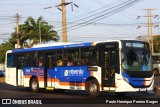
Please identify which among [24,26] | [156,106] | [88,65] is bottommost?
[156,106]

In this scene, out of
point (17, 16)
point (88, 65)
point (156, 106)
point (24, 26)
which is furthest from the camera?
point (24, 26)

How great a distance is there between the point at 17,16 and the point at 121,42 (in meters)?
49.5

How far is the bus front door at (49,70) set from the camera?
79.8ft

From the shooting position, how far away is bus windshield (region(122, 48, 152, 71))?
19859 millimetres

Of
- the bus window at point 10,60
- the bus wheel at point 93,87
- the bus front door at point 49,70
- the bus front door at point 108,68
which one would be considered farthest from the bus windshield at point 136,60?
the bus window at point 10,60

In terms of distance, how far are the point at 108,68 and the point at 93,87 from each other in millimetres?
1427

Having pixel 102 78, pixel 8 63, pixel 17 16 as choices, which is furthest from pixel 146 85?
pixel 17 16

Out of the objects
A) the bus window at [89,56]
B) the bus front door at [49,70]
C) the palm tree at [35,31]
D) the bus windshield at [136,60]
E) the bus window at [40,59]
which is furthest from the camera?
the palm tree at [35,31]

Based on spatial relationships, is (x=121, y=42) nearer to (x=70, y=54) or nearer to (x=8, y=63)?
(x=70, y=54)

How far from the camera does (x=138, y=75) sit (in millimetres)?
20016

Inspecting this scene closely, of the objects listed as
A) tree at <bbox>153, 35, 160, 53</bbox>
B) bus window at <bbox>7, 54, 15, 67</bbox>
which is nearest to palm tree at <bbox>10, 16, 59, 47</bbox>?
tree at <bbox>153, 35, 160, 53</bbox>

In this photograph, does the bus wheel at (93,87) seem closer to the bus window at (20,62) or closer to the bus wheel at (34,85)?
the bus wheel at (34,85)

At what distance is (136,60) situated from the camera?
20156 mm

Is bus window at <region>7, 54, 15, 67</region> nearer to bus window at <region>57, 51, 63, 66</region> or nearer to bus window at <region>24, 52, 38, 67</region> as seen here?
bus window at <region>24, 52, 38, 67</region>
